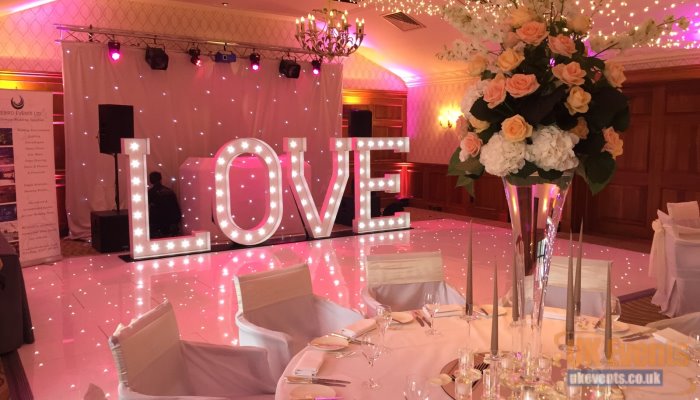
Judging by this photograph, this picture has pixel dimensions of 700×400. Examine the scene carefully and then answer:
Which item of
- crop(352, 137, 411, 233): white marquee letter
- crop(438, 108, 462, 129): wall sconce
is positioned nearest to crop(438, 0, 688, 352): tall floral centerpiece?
crop(352, 137, 411, 233): white marquee letter

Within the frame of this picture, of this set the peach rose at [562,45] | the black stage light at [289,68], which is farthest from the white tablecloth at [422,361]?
the black stage light at [289,68]

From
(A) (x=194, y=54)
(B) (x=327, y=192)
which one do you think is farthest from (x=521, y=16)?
(A) (x=194, y=54)

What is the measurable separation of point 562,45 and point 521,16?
0.52 ft

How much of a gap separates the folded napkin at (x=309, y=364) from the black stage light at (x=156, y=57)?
7908mm

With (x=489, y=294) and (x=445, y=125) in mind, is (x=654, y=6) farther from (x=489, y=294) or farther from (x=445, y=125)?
(x=445, y=125)

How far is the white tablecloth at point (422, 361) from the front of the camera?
201 cm

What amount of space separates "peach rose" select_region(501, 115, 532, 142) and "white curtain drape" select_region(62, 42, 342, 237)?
8.39 metres

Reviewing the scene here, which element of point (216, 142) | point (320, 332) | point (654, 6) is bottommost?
point (320, 332)

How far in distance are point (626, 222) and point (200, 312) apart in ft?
22.6

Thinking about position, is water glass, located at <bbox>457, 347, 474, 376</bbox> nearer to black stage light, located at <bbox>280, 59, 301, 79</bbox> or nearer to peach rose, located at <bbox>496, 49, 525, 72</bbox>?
peach rose, located at <bbox>496, 49, 525, 72</bbox>

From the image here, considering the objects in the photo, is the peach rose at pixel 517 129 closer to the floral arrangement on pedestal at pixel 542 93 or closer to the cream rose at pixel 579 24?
the floral arrangement on pedestal at pixel 542 93

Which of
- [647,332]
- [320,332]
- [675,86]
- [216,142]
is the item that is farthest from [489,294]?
[216,142]

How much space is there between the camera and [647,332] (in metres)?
2.54

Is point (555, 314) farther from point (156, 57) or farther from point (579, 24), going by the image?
point (156, 57)
